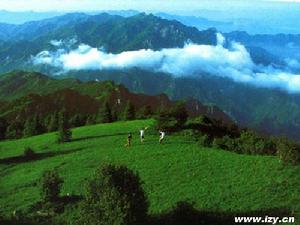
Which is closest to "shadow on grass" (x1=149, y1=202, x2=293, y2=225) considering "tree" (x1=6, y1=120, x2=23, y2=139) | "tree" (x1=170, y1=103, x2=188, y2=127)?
"tree" (x1=170, y1=103, x2=188, y2=127)

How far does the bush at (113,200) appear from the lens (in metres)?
33.1

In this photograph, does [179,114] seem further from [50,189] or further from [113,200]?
[113,200]

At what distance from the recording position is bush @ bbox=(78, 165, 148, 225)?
3309 cm

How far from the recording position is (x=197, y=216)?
36.9 metres

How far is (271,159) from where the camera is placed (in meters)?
50.1

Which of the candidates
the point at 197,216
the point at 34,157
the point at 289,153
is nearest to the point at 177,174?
the point at 289,153

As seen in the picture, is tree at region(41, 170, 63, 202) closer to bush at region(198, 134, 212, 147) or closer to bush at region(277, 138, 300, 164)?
bush at region(277, 138, 300, 164)

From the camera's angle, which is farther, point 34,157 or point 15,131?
point 15,131

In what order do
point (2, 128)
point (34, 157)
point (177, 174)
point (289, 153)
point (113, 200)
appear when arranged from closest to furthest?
point (113, 200) < point (289, 153) < point (177, 174) < point (34, 157) < point (2, 128)

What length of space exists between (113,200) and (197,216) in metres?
6.95

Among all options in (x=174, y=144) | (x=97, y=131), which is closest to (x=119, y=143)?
(x=174, y=144)

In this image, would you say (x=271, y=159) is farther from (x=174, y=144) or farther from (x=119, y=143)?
(x=119, y=143)

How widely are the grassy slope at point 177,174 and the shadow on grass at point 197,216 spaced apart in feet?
3.49

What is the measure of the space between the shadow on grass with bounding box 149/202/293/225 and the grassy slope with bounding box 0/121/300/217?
1.06 meters
